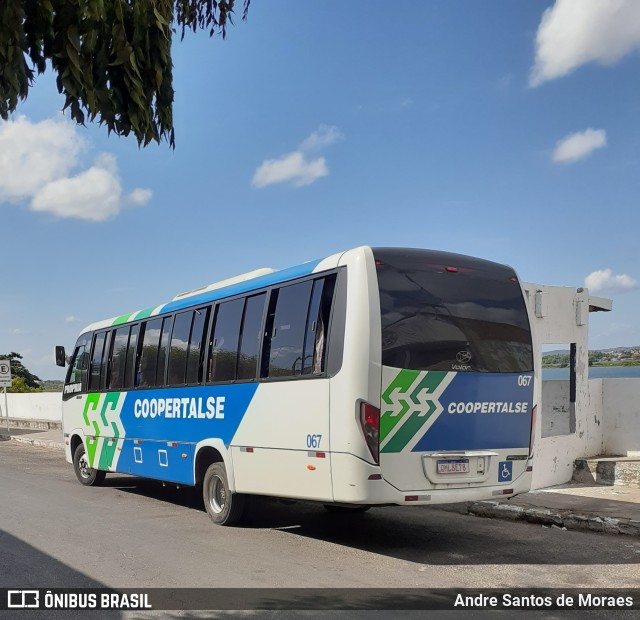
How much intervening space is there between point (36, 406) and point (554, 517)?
31791 millimetres

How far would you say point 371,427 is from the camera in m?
7.27

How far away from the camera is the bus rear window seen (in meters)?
7.61

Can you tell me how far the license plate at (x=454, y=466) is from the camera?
7.61 m

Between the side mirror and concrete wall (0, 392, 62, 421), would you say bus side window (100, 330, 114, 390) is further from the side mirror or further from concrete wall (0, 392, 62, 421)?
concrete wall (0, 392, 62, 421)

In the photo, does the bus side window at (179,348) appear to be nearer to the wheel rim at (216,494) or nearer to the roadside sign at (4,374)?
the wheel rim at (216,494)

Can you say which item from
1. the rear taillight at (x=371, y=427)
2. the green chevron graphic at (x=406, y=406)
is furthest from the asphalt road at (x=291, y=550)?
the green chevron graphic at (x=406, y=406)

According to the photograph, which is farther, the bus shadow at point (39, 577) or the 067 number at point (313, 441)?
the 067 number at point (313, 441)

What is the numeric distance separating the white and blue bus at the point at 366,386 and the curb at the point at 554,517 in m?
1.40

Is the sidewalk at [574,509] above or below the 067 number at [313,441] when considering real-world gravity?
below

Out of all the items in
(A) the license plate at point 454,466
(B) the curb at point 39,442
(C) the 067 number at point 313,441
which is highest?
(C) the 067 number at point 313,441

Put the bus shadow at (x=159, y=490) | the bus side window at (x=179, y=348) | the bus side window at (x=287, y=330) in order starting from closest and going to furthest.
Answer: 1. the bus side window at (x=287, y=330)
2. the bus side window at (x=179, y=348)
3. the bus shadow at (x=159, y=490)

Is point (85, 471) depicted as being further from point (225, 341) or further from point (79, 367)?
point (225, 341)

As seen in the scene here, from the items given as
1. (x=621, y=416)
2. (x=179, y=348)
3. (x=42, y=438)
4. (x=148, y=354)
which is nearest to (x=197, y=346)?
(x=179, y=348)

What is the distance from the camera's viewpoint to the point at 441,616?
18.4 feet
